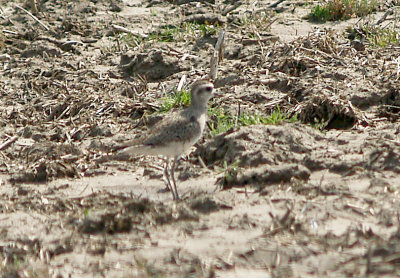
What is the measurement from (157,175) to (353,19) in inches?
211

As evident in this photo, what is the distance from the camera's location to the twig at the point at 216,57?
30.9 ft

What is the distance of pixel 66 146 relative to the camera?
823 cm

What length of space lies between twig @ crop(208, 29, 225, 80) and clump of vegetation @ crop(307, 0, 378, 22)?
2153mm

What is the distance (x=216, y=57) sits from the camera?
959cm

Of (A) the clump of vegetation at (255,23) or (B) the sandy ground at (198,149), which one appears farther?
(A) the clump of vegetation at (255,23)

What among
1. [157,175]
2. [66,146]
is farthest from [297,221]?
[66,146]

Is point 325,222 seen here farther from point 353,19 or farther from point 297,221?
point 353,19

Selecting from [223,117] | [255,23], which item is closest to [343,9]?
[255,23]

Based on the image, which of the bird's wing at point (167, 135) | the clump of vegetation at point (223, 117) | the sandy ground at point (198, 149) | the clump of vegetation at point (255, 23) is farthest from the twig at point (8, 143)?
the clump of vegetation at point (255, 23)

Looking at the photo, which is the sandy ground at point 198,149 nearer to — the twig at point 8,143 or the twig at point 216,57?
the twig at point 8,143

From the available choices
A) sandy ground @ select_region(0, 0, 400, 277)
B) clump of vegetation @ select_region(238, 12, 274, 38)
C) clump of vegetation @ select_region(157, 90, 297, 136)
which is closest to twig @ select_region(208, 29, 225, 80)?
sandy ground @ select_region(0, 0, 400, 277)

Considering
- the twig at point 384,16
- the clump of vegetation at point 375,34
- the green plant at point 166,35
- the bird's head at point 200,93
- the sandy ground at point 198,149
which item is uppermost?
the twig at point 384,16

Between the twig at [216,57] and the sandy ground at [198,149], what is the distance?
0.17 meters

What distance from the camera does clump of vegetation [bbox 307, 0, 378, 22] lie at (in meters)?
11.2
